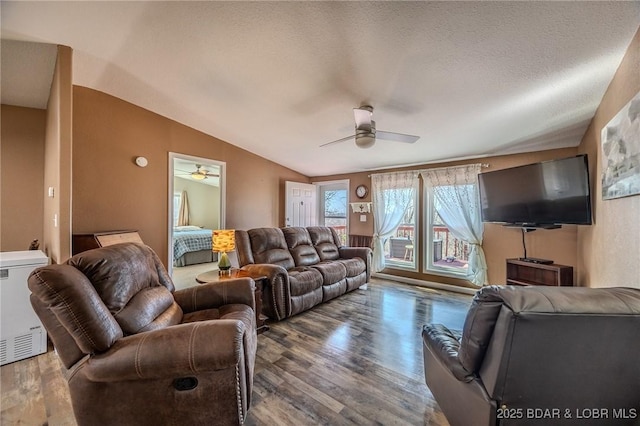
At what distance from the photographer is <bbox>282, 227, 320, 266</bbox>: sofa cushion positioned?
3.84 m

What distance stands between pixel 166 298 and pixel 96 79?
8.86 ft

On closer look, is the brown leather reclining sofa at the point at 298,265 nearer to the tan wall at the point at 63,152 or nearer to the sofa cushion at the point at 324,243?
the sofa cushion at the point at 324,243

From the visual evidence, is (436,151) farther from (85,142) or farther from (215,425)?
(85,142)

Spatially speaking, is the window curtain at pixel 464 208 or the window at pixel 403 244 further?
the window at pixel 403 244

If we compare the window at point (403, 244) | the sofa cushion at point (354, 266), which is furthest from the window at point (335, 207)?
the sofa cushion at point (354, 266)

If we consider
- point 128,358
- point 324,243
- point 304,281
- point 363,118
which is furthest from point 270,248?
point 128,358

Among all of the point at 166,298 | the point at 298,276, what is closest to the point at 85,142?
the point at 166,298

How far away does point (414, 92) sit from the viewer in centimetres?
238

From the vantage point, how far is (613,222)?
201 cm

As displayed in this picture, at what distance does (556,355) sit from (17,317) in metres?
3.66

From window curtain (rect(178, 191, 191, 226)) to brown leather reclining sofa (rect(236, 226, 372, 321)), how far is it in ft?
17.0

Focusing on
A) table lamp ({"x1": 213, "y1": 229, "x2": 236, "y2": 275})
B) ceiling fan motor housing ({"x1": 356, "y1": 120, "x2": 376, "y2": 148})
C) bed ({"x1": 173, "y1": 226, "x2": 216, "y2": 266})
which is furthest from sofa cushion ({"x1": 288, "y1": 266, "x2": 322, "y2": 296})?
bed ({"x1": 173, "y1": 226, "x2": 216, "y2": 266})

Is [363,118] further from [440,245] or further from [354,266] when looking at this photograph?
[440,245]

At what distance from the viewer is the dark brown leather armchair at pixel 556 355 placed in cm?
91
